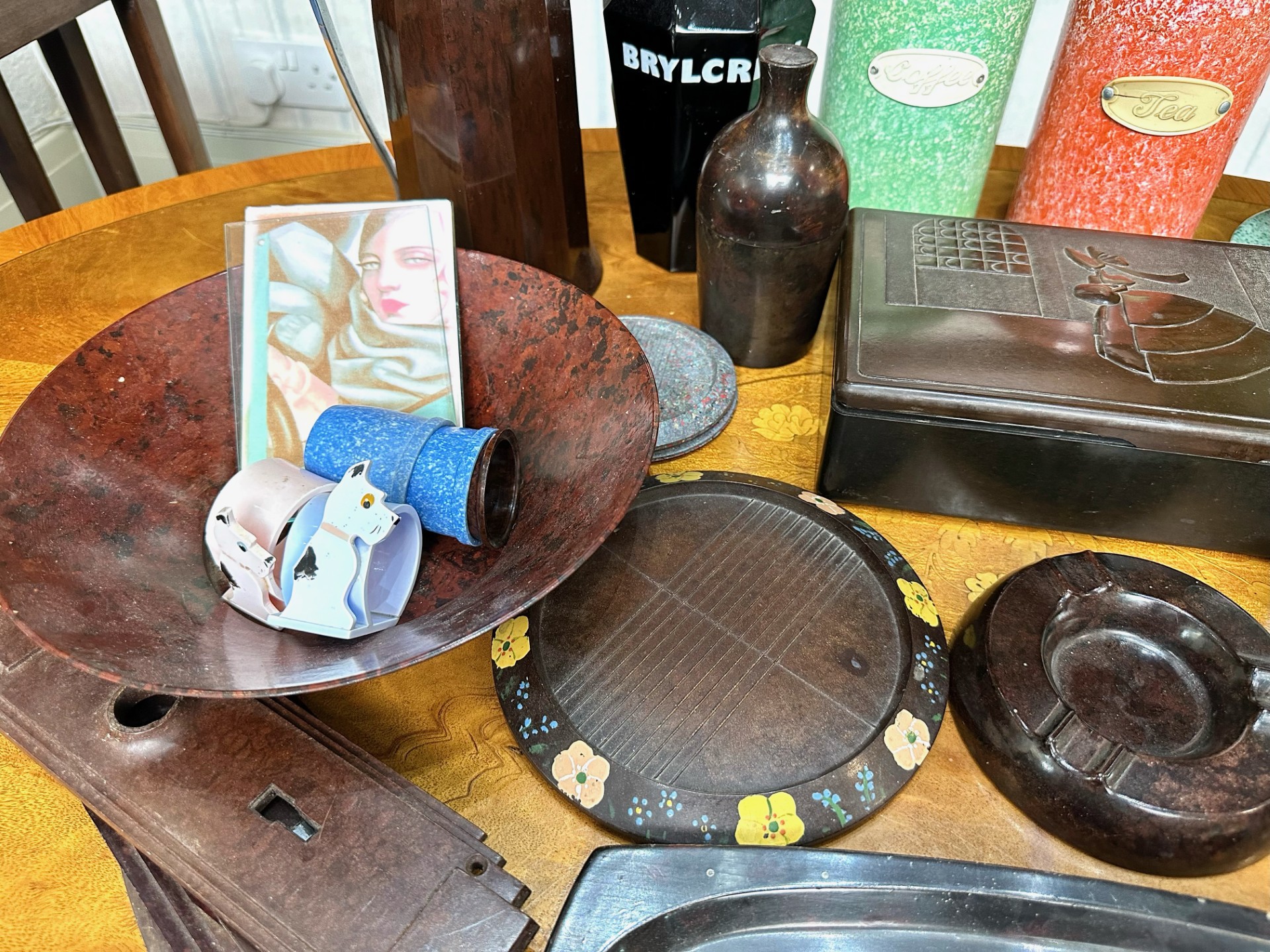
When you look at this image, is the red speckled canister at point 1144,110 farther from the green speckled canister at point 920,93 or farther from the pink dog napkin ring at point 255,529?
the pink dog napkin ring at point 255,529

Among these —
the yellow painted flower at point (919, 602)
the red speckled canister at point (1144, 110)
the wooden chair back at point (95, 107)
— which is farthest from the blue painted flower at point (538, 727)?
the wooden chair back at point (95, 107)

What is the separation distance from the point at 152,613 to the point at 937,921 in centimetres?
42

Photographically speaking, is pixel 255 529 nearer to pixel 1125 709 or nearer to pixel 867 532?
pixel 867 532

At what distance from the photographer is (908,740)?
0.47m

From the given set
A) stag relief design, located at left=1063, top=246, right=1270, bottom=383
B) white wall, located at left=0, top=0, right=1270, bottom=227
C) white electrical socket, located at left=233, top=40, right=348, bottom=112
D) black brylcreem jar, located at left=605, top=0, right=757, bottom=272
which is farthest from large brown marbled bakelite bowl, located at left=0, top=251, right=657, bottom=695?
white electrical socket, located at left=233, top=40, right=348, bottom=112

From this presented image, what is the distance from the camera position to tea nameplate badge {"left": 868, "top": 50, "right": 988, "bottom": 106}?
0.66m

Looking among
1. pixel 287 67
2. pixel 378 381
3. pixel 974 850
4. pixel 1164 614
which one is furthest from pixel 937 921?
pixel 287 67

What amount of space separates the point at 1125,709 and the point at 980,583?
0.41 feet

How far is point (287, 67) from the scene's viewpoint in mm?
1367

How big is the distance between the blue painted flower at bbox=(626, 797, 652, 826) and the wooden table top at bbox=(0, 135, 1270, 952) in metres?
0.02

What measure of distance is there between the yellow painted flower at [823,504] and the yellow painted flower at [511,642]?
0.21 meters

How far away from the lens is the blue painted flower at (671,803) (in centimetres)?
44

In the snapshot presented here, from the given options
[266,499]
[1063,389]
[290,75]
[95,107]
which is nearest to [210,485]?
[266,499]

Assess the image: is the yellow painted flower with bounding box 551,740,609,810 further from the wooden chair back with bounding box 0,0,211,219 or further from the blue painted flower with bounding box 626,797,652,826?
the wooden chair back with bounding box 0,0,211,219
